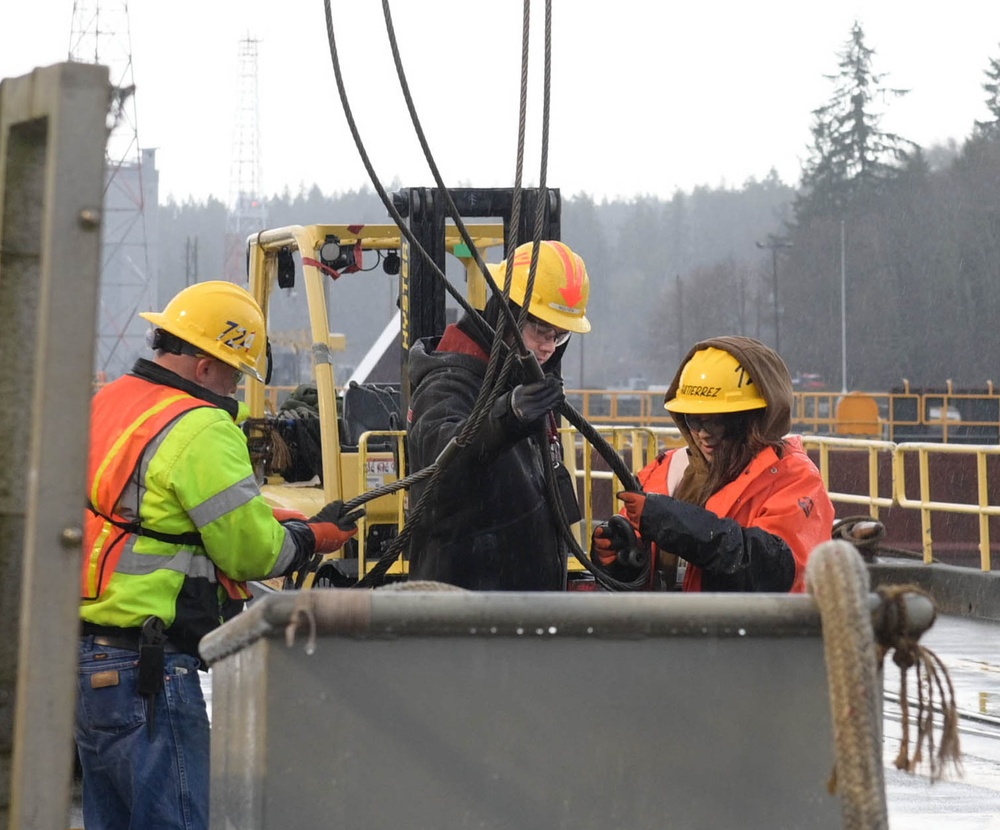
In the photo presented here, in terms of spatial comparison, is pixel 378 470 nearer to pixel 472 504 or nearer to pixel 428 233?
pixel 428 233

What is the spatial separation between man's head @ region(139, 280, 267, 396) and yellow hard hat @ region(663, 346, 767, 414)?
115cm

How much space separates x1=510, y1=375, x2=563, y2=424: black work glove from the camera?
12.9 ft

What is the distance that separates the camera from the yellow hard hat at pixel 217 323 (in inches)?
162

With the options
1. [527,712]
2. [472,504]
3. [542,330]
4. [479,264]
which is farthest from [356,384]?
[527,712]

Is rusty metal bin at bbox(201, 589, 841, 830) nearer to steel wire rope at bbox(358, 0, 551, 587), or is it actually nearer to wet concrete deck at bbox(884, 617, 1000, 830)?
steel wire rope at bbox(358, 0, 551, 587)

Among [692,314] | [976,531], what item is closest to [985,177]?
[692,314]

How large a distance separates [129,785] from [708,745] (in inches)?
77.7

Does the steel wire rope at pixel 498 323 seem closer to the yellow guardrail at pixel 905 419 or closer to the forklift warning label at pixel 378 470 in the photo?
the forklift warning label at pixel 378 470

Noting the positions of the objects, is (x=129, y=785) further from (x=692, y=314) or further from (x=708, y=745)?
(x=692, y=314)

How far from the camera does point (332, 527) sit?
448 centimetres

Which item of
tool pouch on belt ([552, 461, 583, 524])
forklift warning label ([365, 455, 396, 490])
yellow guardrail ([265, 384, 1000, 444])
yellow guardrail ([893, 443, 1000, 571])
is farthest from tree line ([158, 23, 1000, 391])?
tool pouch on belt ([552, 461, 583, 524])

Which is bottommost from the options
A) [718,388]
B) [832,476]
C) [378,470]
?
[378,470]

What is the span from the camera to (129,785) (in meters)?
3.86

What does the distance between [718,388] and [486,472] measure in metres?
0.68
